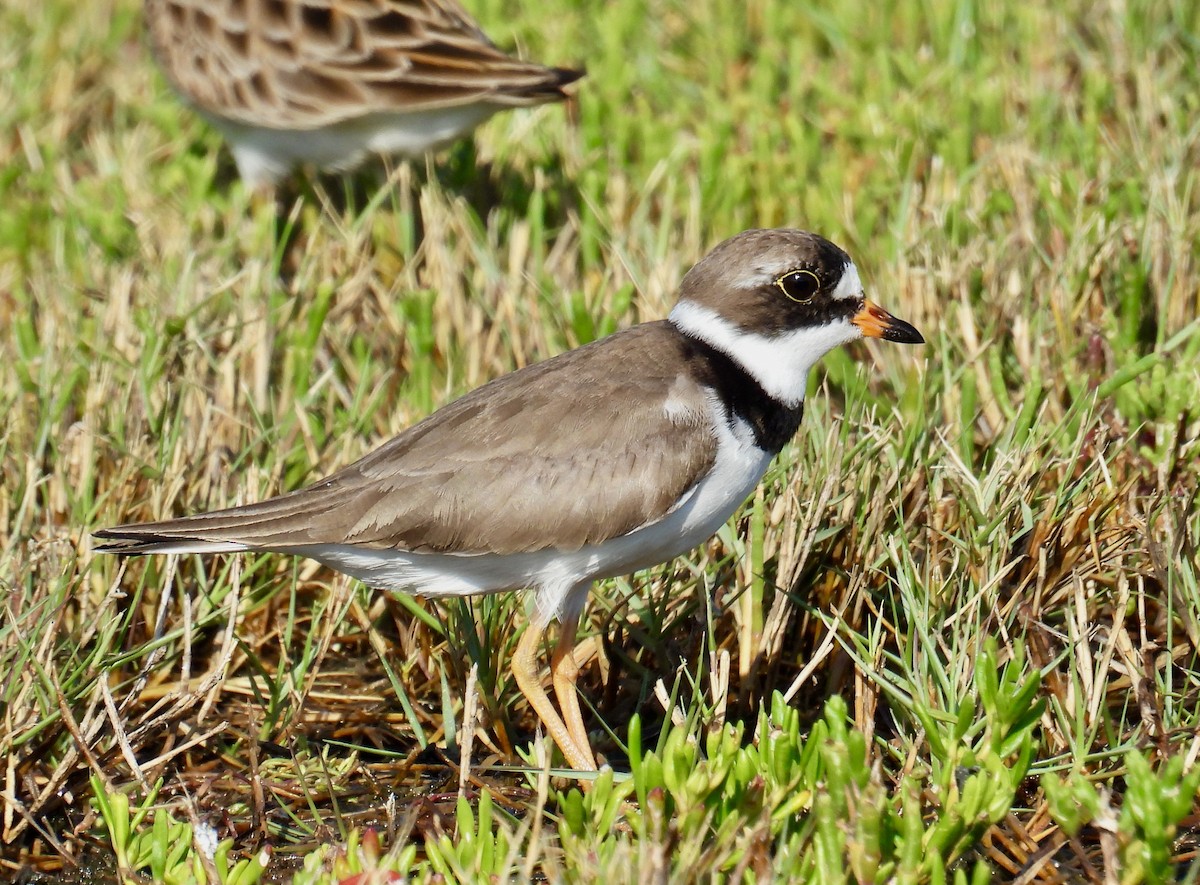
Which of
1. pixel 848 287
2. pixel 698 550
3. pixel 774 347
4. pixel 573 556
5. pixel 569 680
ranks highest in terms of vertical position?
pixel 848 287

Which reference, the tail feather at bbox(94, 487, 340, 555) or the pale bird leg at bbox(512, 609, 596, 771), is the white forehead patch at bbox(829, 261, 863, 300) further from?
the tail feather at bbox(94, 487, 340, 555)

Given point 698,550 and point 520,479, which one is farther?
point 698,550

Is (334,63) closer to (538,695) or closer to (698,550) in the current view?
(698,550)

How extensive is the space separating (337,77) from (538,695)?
3.77 m

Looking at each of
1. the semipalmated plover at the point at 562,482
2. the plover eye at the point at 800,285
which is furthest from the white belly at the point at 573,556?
the plover eye at the point at 800,285

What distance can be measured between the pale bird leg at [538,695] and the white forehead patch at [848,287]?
4.14 ft

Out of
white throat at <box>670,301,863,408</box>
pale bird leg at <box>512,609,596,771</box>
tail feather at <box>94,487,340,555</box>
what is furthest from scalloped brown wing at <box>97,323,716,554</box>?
pale bird leg at <box>512,609,596,771</box>

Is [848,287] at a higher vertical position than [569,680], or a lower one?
higher

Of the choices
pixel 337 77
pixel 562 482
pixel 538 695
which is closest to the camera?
pixel 562 482

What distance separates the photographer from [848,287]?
4.74m

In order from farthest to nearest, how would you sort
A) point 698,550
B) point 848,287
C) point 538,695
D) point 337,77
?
point 337,77 → point 698,550 → point 848,287 → point 538,695

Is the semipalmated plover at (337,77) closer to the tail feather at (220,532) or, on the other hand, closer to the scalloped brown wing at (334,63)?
the scalloped brown wing at (334,63)

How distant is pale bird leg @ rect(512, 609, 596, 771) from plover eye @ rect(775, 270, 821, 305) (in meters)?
1.15

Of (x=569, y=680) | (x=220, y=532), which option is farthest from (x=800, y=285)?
(x=220, y=532)
